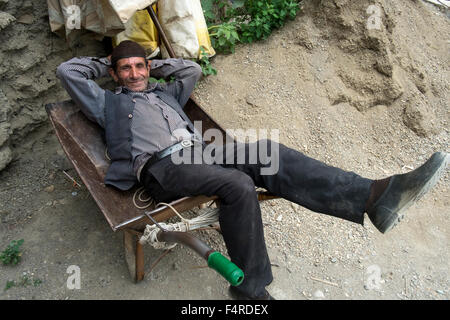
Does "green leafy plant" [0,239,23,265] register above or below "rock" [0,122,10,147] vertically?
below

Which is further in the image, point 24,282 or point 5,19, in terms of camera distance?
point 5,19

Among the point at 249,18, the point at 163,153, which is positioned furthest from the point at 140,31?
the point at 163,153

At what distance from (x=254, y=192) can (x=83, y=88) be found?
148 cm

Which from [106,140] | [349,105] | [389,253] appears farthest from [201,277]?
[349,105]

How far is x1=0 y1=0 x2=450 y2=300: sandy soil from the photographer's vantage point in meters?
2.81

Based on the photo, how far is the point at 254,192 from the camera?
228cm

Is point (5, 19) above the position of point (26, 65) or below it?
above

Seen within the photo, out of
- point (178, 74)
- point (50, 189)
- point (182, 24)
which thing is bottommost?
point (50, 189)

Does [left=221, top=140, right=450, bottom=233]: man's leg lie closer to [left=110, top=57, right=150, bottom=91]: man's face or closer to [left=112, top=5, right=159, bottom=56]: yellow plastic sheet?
[left=110, top=57, right=150, bottom=91]: man's face

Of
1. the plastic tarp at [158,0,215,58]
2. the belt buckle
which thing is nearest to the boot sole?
the belt buckle

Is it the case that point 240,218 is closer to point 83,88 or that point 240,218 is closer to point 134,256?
point 134,256

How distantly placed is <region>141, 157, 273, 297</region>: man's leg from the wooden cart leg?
0.58 m

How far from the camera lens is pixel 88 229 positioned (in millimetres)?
3162

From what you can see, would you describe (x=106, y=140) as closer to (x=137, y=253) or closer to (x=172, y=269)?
(x=137, y=253)
